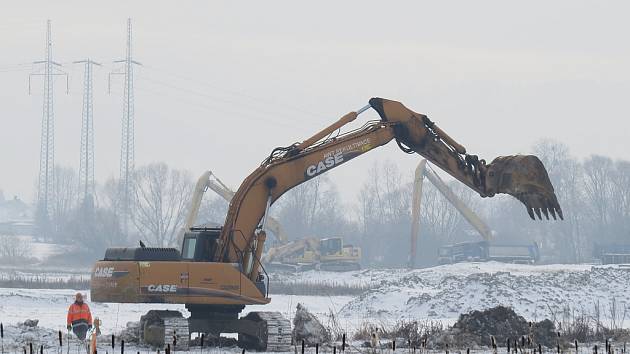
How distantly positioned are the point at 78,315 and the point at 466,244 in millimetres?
75493

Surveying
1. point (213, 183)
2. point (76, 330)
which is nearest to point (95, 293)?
point (76, 330)

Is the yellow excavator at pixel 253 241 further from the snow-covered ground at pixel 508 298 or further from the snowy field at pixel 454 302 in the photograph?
the snow-covered ground at pixel 508 298

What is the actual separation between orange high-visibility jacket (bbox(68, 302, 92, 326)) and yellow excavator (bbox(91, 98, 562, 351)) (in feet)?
3.27

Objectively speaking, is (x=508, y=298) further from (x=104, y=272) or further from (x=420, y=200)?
(x=420, y=200)

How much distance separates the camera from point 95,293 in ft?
75.7

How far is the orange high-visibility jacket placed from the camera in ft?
78.3

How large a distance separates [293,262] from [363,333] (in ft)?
217

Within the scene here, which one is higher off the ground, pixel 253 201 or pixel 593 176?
pixel 593 176

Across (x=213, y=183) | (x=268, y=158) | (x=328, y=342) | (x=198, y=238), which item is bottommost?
(x=328, y=342)

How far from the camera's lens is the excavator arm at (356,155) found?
933 inches

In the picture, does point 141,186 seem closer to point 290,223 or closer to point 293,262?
point 290,223

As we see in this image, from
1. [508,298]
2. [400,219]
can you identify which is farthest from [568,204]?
[508,298]

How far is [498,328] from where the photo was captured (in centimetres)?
2561

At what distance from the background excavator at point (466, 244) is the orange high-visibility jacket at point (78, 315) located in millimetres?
66488
